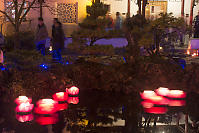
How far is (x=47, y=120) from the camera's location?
475 cm

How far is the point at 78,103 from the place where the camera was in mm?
5668

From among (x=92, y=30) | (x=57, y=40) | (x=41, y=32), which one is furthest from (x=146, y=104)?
(x=41, y=32)

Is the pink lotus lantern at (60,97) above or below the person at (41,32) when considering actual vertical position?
below

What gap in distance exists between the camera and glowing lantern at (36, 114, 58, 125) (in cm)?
465

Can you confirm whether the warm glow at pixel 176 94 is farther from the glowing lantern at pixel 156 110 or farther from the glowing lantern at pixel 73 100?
the glowing lantern at pixel 73 100

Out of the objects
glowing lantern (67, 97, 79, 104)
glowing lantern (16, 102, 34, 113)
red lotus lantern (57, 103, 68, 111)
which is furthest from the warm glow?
glowing lantern (16, 102, 34, 113)

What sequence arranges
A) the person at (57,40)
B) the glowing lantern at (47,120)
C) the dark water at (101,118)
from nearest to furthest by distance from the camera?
1. the dark water at (101,118)
2. the glowing lantern at (47,120)
3. the person at (57,40)

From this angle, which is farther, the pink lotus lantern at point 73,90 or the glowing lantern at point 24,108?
the pink lotus lantern at point 73,90

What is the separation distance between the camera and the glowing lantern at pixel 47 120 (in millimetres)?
4648

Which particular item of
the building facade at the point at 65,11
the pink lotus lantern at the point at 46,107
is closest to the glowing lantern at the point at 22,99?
the pink lotus lantern at the point at 46,107

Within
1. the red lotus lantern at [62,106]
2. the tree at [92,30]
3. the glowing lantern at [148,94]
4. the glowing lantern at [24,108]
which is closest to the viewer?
the glowing lantern at [24,108]

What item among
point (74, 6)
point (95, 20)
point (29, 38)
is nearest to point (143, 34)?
point (95, 20)

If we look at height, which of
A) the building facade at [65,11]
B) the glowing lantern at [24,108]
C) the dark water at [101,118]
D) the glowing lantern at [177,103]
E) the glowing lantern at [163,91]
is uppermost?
the building facade at [65,11]

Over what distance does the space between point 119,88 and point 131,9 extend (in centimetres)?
1103
